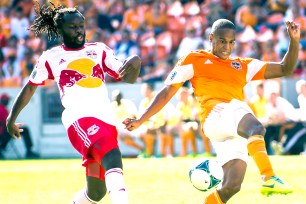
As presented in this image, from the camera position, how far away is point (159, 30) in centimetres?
2472

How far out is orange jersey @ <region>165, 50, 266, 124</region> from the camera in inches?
344

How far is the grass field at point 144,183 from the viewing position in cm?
1096

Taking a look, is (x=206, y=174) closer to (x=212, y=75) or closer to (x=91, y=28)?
(x=212, y=75)

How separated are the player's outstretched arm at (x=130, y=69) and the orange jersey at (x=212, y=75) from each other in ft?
2.32

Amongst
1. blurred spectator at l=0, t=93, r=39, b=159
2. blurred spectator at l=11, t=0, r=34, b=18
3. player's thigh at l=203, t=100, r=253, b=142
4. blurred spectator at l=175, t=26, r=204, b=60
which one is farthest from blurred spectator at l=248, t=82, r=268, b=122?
player's thigh at l=203, t=100, r=253, b=142

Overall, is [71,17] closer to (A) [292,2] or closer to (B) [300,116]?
(B) [300,116]

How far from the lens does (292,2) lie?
74.1 ft

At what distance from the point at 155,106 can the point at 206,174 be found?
2.83 ft

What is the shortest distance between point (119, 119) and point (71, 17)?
13747 millimetres

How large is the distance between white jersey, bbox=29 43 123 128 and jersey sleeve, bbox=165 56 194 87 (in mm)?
623

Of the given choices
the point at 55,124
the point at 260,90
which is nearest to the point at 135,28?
the point at 55,124

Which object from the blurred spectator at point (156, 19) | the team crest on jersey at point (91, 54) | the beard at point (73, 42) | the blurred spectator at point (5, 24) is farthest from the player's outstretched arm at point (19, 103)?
the blurred spectator at point (5, 24)

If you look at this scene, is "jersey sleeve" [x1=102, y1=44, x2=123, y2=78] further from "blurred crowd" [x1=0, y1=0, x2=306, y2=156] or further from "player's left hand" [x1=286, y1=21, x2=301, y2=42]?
"blurred crowd" [x1=0, y1=0, x2=306, y2=156]

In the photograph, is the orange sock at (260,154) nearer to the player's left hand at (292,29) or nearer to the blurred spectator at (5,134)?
the player's left hand at (292,29)
